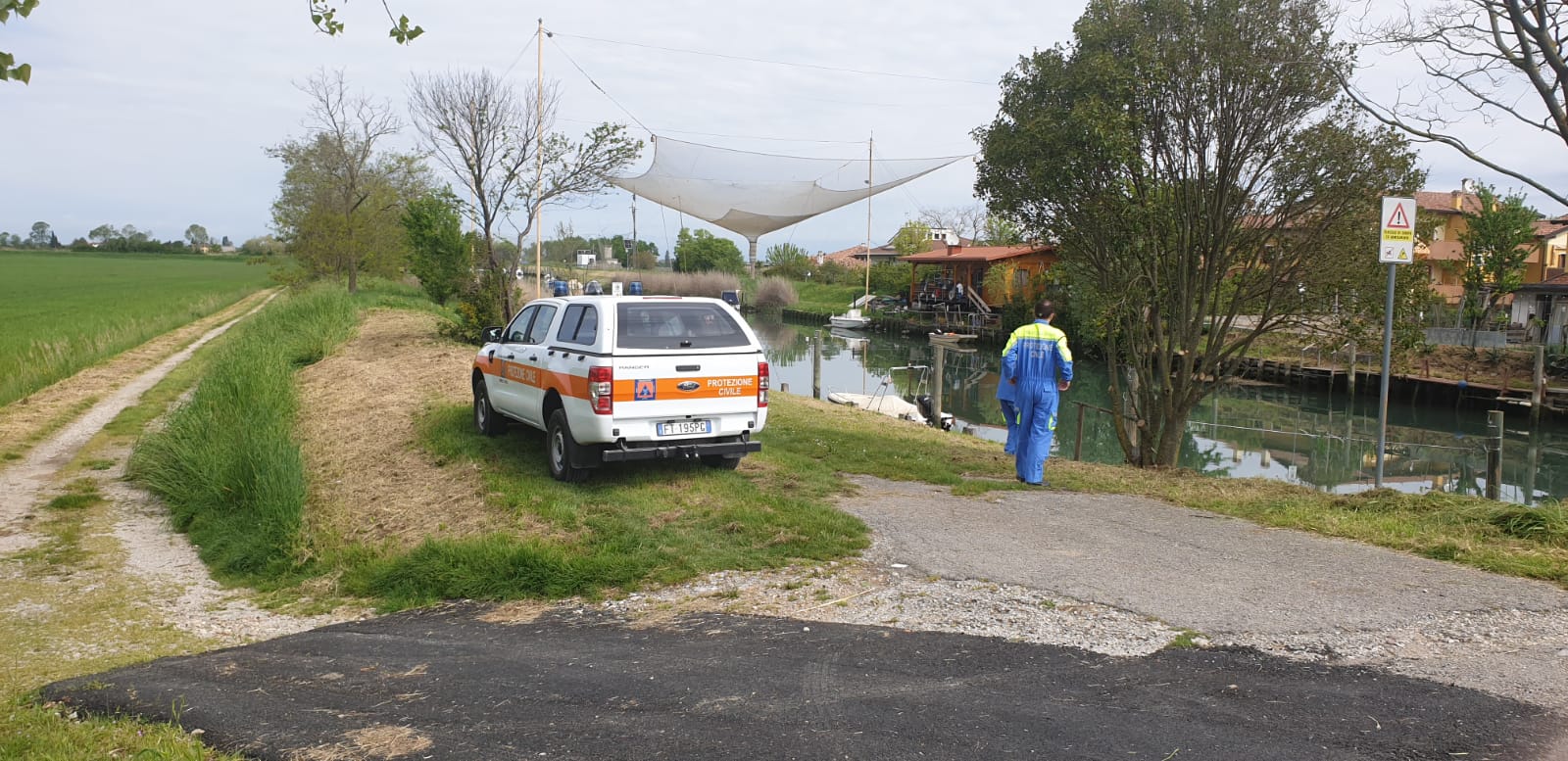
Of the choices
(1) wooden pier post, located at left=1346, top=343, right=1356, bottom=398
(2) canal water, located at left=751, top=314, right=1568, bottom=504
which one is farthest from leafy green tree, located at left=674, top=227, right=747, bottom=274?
(1) wooden pier post, located at left=1346, top=343, right=1356, bottom=398

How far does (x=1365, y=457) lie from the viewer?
2308 centimetres

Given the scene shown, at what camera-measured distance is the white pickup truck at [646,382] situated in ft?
28.8

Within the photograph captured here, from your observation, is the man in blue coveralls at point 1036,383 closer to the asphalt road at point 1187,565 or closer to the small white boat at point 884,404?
the asphalt road at point 1187,565

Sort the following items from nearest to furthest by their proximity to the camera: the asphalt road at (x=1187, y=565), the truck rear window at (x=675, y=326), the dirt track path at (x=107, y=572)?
the asphalt road at (x=1187, y=565) < the dirt track path at (x=107, y=572) < the truck rear window at (x=675, y=326)

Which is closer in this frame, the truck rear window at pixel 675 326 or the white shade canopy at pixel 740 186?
the truck rear window at pixel 675 326

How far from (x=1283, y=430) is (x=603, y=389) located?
2296 centimetres

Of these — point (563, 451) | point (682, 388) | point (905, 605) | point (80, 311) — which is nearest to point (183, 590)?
point (563, 451)

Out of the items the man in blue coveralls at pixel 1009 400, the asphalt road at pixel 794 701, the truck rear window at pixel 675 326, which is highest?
the truck rear window at pixel 675 326

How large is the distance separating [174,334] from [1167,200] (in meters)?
29.4

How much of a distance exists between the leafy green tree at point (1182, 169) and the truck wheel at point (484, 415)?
288 inches

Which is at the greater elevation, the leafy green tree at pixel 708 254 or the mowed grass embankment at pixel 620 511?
the leafy green tree at pixel 708 254

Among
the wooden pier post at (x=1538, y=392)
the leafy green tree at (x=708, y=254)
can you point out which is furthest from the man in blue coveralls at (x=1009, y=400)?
the leafy green tree at (x=708, y=254)

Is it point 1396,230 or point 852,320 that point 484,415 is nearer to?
point 1396,230

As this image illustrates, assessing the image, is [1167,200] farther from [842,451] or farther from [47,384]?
[47,384]
